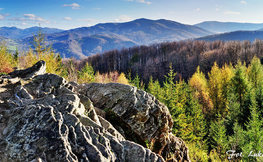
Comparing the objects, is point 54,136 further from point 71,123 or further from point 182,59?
point 182,59

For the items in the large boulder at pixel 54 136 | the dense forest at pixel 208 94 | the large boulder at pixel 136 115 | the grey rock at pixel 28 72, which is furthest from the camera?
the dense forest at pixel 208 94

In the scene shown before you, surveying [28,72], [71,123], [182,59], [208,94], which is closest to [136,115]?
[71,123]

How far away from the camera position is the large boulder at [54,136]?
4207 millimetres

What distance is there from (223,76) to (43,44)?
126 feet

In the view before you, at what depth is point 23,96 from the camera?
6.32m

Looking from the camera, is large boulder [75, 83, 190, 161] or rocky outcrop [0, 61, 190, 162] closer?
rocky outcrop [0, 61, 190, 162]

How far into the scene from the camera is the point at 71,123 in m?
5.08

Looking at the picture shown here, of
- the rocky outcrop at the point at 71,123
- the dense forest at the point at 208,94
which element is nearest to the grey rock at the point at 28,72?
the rocky outcrop at the point at 71,123

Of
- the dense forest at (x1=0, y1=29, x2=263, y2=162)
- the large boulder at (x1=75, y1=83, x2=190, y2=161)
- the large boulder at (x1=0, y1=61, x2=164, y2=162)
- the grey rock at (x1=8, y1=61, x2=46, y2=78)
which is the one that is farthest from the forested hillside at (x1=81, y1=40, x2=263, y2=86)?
the large boulder at (x1=0, y1=61, x2=164, y2=162)

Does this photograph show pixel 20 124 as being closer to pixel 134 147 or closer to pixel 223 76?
pixel 134 147

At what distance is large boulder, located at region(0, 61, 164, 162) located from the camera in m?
4.21

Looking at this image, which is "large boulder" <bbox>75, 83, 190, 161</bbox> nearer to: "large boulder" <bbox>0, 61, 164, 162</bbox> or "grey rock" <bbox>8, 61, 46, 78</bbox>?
"large boulder" <bbox>0, 61, 164, 162</bbox>

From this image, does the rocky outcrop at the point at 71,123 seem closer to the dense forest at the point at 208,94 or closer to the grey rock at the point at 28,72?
the grey rock at the point at 28,72

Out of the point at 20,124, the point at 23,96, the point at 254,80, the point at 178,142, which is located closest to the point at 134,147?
the point at 20,124
